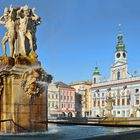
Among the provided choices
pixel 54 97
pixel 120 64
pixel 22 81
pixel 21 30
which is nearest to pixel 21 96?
pixel 22 81

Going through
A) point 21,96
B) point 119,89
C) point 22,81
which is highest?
point 119,89

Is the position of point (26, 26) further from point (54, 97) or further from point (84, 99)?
point (84, 99)

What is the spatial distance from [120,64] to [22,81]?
103m

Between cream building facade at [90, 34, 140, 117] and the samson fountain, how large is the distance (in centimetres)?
8285

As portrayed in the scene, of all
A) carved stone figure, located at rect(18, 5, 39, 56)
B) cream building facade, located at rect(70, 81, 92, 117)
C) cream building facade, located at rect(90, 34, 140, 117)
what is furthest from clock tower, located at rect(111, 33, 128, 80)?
carved stone figure, located at rect(18, 5, 39, 56)

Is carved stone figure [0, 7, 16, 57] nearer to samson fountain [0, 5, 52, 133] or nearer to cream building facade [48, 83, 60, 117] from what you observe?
samson fountain [0, 5, 52, 133]

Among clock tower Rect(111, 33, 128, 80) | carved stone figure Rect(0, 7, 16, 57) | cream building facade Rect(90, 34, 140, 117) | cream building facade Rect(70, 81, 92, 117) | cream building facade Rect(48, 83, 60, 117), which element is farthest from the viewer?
cream building facade Rect(70, 81, 92, 117)

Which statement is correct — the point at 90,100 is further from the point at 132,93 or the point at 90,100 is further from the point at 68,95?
the point at 132,93

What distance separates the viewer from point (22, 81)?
427 inches

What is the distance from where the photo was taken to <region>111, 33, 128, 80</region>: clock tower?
359 feet

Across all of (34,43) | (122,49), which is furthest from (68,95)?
(34,43)

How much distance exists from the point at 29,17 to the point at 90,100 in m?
114

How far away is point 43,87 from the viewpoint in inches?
441

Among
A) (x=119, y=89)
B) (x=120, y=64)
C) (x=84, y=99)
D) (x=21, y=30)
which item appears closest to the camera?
(x=21, y=30)
